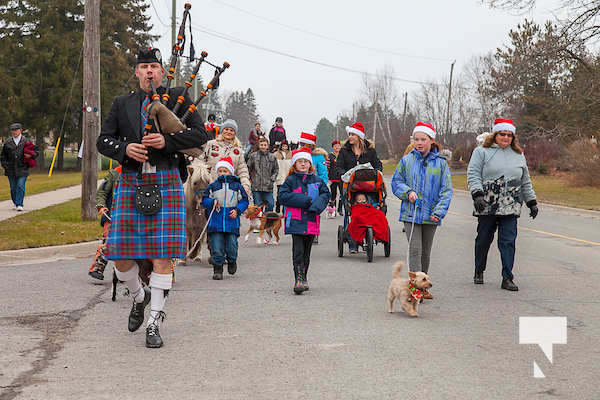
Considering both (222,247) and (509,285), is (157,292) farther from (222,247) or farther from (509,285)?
(509,285)

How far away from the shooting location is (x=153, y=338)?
5328mm

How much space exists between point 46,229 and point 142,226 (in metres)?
7.92

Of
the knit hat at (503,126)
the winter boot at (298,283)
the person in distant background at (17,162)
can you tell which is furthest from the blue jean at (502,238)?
the person in distant background at (17,162)

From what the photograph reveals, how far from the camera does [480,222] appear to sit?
28.3ft

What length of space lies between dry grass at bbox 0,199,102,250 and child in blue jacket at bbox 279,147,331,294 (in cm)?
465

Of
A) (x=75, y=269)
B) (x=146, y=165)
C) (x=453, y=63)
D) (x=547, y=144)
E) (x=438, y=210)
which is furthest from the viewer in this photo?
(x=453, y=63)

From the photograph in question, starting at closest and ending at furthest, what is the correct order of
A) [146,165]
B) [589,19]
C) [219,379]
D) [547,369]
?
[219,379] < [547,369] < [146,165] < [589,19]

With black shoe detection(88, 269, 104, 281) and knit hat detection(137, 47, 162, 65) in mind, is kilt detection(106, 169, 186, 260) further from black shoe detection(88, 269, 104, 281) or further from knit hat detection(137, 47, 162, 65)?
black shoe detection(88, 269, 104, 281)

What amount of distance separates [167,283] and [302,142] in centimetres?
957

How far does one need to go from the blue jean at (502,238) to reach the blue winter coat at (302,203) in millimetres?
1948

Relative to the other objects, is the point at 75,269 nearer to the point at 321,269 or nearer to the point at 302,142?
the point at 321,269

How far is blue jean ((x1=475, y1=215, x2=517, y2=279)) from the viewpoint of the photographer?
8.30 m

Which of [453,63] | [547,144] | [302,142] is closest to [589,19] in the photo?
[302,142]

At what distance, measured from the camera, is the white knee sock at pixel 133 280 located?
5.56 meters
